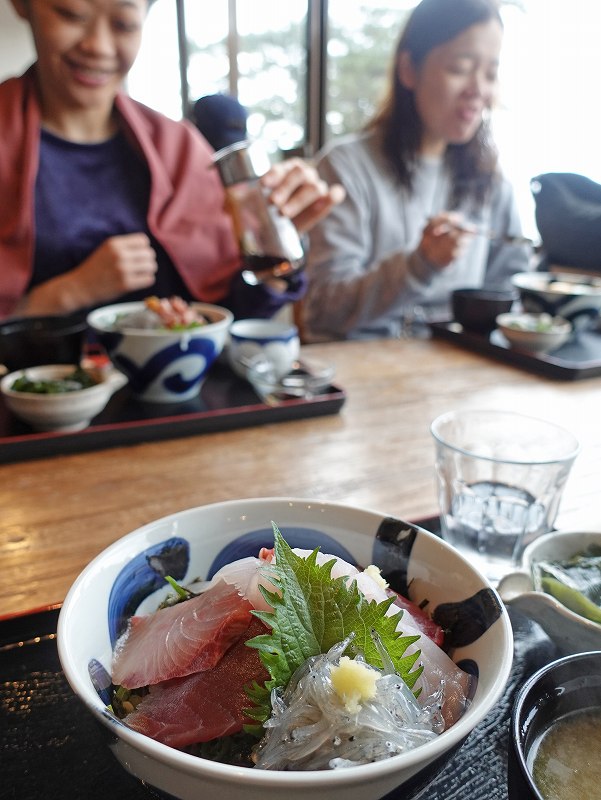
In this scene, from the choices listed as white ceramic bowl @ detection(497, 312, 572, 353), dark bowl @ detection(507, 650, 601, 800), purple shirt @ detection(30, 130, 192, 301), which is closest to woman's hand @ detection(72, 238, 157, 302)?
purple shirt @ detection(30, 130, 192, 301)

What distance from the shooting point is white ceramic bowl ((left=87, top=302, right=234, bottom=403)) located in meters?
1.17

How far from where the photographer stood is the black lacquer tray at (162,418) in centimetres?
104

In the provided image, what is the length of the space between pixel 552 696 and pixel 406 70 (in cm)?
228

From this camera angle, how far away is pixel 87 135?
1901 millimetres

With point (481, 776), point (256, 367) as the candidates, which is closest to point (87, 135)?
point (256, 367)

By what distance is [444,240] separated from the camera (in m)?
1.90

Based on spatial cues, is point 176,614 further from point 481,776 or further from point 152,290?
point 152,290

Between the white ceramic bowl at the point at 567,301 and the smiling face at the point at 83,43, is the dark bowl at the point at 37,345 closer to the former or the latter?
the smiling face at the point at 83,43

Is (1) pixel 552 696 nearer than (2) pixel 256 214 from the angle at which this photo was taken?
Yes

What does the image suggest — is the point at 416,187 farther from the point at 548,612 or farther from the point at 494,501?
the point at 548,612

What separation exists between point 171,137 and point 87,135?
0.26 m

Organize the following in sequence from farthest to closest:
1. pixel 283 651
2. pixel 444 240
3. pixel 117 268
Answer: pixel 444 240
pixel 117 268
pixel 283 651

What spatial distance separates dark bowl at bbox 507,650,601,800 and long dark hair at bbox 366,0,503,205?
84.4 inches

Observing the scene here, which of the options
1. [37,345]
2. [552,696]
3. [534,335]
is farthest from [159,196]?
[552,696]
